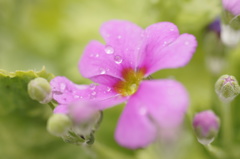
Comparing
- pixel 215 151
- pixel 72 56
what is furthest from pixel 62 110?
pixel 72 56

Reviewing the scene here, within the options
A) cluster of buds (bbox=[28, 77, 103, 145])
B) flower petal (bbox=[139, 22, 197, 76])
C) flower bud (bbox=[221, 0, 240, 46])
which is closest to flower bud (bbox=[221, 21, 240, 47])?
flower bud (bbox=[221, 0, 240, 46])

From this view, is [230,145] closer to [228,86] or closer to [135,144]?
[228,86]

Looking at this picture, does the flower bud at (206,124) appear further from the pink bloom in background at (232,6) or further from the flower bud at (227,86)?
the pink bloom in background at (232,6)

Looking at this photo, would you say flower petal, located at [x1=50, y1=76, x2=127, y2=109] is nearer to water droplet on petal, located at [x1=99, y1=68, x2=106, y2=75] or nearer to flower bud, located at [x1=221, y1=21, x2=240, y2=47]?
water droplet on petal, located at [x1=99, y1=68, x2=106, y2=75]

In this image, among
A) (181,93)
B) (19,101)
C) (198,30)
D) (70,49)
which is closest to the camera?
(181,93)

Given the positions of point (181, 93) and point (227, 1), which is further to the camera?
point (227, 1)

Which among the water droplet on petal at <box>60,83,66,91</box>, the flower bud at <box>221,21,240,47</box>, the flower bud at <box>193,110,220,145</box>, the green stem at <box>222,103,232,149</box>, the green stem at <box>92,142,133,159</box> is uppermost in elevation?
the flower bud at <box>221,21,240,47</box>

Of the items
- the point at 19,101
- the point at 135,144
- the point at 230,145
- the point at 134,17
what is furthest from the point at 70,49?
the point at 135,144

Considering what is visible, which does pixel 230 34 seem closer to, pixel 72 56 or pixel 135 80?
pixel 135 80
